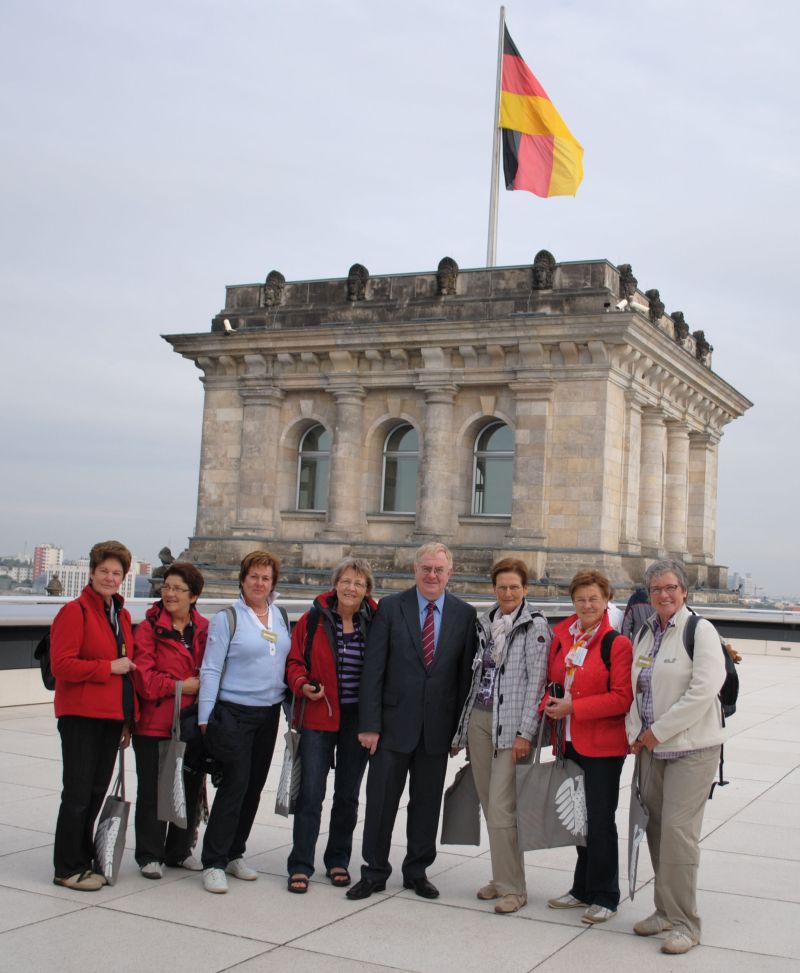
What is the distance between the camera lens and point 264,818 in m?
8.81

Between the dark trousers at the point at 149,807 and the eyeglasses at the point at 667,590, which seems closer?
the eyeglasses at the point at 667,590

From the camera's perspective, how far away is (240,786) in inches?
280

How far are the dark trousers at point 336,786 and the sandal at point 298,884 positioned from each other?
0.50ft

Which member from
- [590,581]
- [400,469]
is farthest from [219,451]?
[590,581]

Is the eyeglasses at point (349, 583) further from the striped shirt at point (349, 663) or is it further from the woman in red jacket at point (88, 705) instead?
the woman in red jacket at point (88, 705)

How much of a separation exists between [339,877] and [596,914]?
1.53m

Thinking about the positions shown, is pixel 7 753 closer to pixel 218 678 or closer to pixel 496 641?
pixel 218 678

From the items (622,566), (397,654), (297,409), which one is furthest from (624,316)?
(397,654)

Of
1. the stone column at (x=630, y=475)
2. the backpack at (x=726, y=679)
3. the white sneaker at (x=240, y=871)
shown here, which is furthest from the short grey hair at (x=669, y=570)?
the stone column at (x=630, y=475)

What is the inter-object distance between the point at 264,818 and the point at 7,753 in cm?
314

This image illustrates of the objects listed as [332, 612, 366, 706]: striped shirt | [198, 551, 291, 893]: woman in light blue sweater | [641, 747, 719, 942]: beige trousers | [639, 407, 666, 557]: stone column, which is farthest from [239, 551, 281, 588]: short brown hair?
[639, 407, 666, 557]: stone column

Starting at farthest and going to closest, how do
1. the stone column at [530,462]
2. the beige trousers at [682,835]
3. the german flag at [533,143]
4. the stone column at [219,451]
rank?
the german flag at [533,143]
the stone column at [219,451]
the stone column at [530,462]
the beige trousers at [682,835]

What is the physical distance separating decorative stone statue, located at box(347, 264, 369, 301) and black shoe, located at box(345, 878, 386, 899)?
23.4 meters

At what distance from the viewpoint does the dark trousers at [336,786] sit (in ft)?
23.2
